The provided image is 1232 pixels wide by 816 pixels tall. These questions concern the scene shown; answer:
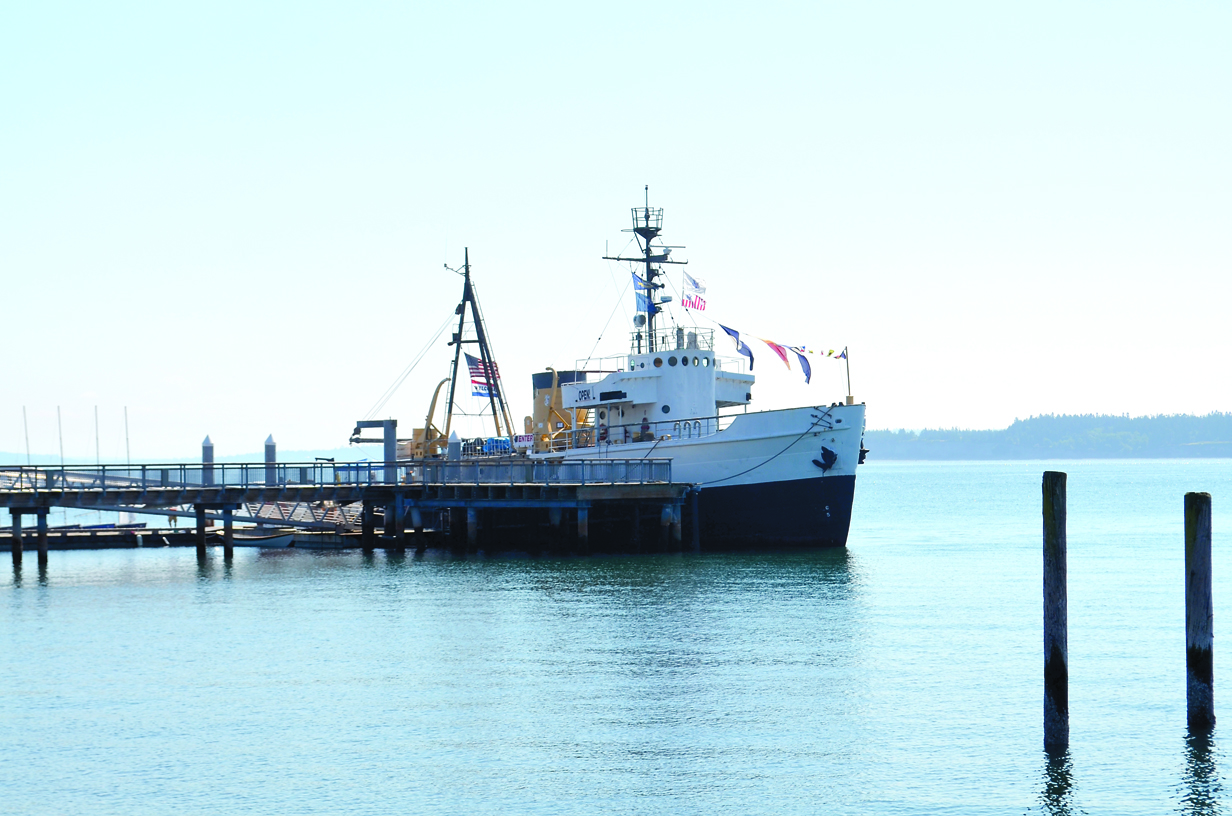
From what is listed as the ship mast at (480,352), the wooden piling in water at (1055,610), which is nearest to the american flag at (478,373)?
the ship mast at (480,352)

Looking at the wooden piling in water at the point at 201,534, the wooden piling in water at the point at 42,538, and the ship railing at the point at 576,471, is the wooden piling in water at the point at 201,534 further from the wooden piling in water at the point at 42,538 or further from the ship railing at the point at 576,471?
the ship railing at the point at 576,471

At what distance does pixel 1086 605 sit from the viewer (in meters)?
36.0

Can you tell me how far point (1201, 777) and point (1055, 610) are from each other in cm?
296

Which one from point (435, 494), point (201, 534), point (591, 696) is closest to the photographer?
point (591, 696)

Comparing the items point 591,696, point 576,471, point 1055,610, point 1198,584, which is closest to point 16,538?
point 576,471

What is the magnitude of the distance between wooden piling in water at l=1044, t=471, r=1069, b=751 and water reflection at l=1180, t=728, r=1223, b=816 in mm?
1793

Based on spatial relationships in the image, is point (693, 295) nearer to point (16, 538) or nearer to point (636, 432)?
point (636, 432)

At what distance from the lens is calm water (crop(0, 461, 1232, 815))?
58.6 ft

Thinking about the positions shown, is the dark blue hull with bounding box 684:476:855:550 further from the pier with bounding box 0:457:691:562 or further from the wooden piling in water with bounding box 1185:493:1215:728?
the wooden piling in water with bounding box 1185:493:1215:728

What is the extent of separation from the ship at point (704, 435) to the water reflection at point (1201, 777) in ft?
89.8

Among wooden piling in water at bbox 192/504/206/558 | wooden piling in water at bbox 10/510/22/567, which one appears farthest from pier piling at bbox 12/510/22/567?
wooden piling in water at bbox 192/504/206/558

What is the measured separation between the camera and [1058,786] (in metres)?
18.0

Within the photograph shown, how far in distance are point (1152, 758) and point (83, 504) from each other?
3566 centimetres

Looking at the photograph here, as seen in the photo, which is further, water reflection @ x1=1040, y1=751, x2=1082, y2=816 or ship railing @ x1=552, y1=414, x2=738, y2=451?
ship railing @ x1=552, y1=414, x2=738, y2=451
